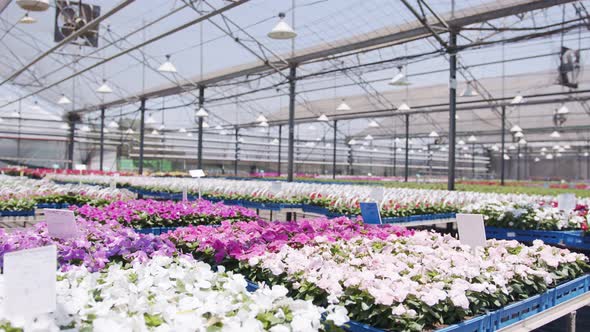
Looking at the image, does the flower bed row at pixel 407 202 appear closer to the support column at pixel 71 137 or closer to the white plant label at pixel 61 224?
the white plant label at pixel 61 224

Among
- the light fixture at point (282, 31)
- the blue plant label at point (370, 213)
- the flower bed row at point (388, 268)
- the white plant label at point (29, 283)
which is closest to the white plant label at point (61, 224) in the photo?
the flower bed row at point (388, 268)

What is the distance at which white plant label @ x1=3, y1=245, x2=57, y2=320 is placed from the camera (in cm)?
148

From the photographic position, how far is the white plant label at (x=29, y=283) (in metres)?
1.48

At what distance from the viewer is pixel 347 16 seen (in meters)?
11.4

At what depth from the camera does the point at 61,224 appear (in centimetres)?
306

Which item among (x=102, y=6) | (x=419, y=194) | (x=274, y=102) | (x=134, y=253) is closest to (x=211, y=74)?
(x=102, y=6)

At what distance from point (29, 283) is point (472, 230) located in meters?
2.78

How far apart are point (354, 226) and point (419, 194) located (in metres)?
4.32

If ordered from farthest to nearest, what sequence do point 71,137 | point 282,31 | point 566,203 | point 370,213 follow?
point 71,137
point 282,31
point 566,203
point 370,213

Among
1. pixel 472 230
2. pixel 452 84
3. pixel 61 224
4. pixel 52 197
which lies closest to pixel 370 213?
pixel 472 230

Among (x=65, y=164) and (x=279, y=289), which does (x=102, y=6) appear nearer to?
(x=279, y=289)

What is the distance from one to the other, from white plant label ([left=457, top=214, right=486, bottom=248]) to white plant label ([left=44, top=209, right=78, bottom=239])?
8.51 feet

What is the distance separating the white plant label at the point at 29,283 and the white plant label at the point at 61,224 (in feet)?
5.06

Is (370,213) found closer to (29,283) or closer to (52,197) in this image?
(29,283)
